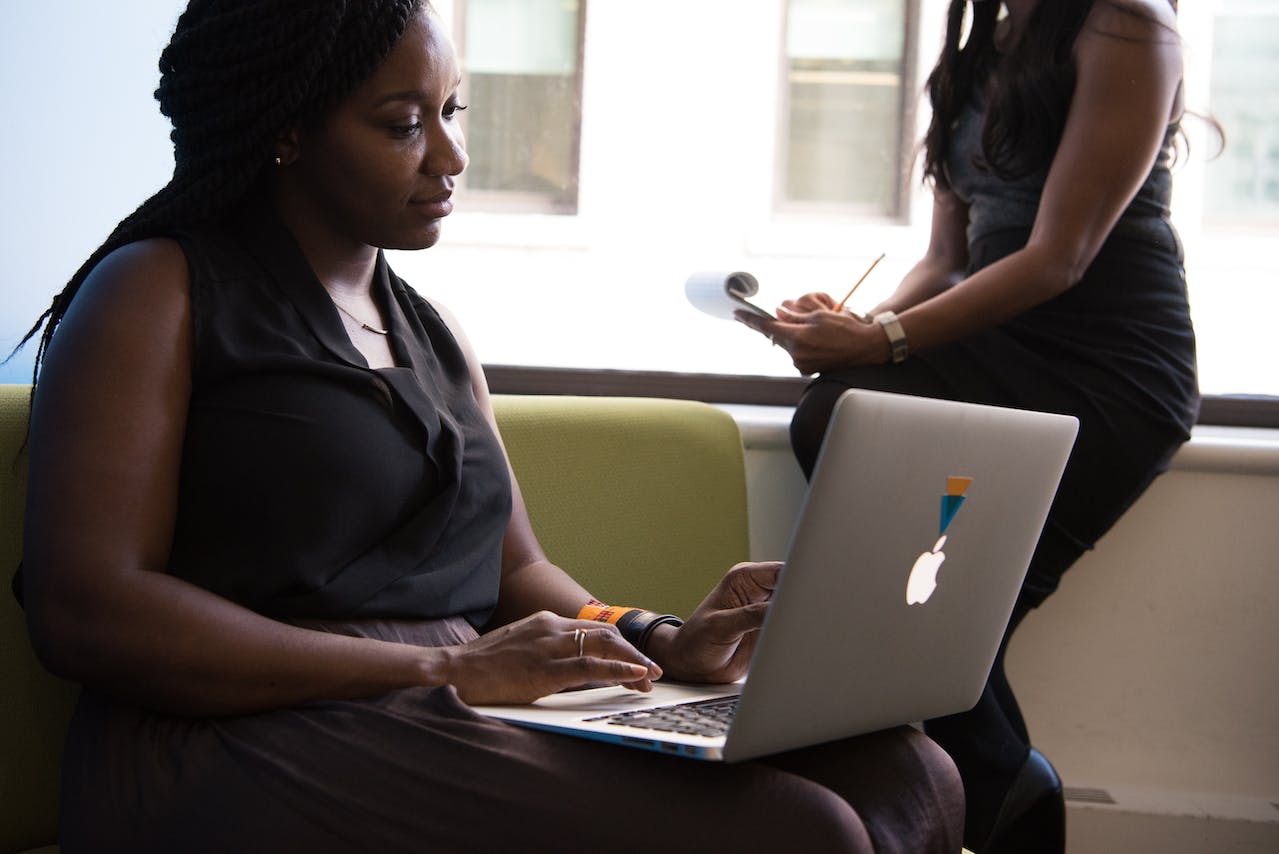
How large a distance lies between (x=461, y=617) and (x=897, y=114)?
3.19 metres

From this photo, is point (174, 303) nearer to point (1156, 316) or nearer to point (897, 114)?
point (1156, 316)

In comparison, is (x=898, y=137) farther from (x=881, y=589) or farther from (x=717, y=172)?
(x=881, y=589)

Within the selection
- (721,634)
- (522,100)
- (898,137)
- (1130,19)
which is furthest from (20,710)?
(898,137)

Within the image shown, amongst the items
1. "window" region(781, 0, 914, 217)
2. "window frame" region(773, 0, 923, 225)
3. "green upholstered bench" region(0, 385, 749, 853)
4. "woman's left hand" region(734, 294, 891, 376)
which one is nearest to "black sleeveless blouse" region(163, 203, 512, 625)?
"green upholstered bench" region(0, 385, 749, 853)

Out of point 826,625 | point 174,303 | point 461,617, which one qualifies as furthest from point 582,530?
point 826,625

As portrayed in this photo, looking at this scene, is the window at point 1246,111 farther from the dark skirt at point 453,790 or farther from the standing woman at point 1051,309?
the dark skirt at point 453,790

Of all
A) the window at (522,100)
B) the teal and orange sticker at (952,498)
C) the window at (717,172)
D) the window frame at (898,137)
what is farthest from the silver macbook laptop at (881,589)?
the window at (522,100)

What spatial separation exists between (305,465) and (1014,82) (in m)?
1.18

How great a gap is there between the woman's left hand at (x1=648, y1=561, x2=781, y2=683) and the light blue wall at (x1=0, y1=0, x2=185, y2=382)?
3.42 ft

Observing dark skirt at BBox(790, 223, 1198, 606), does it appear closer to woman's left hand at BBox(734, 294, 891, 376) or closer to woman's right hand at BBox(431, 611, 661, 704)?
woman's left hand at BBox(734, 294, 891, 376)

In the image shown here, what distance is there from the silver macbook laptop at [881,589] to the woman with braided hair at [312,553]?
5 cm

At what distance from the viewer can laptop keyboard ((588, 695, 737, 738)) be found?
103 cm

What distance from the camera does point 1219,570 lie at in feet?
7.39

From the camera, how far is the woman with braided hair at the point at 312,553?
3.33ft
